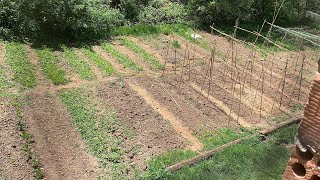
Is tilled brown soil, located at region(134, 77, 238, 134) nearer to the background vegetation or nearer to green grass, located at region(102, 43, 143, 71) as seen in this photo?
green grass, located at region(102, 43, 143, 71)

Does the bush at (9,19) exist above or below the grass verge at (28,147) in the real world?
above

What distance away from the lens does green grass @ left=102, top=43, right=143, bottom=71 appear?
977 cm

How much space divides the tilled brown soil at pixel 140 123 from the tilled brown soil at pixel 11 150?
159 cm

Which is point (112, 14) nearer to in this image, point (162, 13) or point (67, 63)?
point (162, 13)

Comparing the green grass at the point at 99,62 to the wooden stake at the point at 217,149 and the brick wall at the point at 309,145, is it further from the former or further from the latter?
the brick wall at the point at 309,145

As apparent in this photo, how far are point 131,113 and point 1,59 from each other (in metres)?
3.35

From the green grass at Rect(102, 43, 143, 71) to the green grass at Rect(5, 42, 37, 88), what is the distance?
6.67 ft

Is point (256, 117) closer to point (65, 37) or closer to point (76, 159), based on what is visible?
point (76, 159)

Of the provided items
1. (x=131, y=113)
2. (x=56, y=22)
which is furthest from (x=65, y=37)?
(x=131, y=113)

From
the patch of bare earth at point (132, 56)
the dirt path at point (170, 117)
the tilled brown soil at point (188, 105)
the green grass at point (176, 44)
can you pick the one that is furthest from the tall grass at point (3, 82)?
the green grass at point (176, 44)

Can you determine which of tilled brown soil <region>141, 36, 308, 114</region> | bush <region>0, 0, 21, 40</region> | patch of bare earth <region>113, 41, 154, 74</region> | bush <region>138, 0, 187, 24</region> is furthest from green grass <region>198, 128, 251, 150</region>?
bush <region>138, 0, 187, 24</region>

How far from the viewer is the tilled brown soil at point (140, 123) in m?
6.88

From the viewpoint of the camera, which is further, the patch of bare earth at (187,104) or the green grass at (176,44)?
the green grass at (176,44)

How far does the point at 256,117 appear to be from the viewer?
27.2ft
